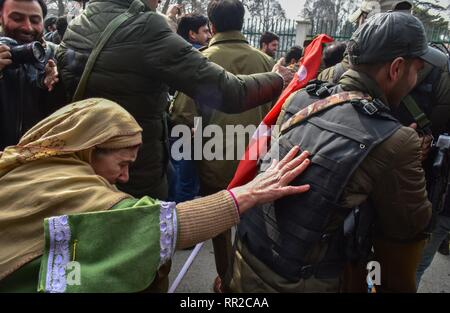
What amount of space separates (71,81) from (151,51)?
23.4 inches

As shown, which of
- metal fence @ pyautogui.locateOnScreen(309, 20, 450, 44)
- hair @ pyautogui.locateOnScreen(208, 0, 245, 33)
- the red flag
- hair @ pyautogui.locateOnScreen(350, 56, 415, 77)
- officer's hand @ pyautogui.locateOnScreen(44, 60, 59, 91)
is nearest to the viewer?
hair @ pyautogui.locateOnScreen(350, 56, 415, 77)

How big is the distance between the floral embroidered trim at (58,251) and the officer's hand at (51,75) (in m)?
1.28

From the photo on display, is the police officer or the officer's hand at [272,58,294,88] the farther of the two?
the officer's hand at [272,58,294,88]

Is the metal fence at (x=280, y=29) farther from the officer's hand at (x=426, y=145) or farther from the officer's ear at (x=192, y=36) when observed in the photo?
the officer's hand at (x=426, y=145)

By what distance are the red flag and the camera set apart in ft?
4.15

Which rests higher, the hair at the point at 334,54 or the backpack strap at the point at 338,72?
the backpack strap at the point at 338,72

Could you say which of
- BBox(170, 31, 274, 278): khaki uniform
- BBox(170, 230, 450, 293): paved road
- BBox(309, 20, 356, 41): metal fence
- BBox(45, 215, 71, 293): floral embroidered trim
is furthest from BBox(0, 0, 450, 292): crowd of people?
BBox(309, 20, 356, 41): metal fence

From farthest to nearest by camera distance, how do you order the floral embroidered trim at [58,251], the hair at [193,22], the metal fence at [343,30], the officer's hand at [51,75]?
1. the metal fence at [343,30]
2. the hair at [193,22]
3. the officer's hand at [51,75]
4. the floral embroidered trim at [58,251]

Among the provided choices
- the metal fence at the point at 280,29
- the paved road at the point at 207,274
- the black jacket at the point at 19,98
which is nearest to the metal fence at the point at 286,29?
the metal fence at the point at 280,29

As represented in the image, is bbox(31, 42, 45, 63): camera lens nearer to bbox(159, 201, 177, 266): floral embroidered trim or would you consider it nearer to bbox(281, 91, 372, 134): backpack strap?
bbox(159, 201, 177, 266): floral embroidered trim

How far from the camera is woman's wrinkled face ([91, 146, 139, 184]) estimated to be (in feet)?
5.36

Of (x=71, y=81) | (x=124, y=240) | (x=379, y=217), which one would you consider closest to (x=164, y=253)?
(x=124, y=240)

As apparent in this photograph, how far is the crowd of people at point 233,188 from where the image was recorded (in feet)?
4.36

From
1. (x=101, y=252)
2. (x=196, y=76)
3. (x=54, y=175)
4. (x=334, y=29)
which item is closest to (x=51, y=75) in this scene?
(x=196, y=76)
